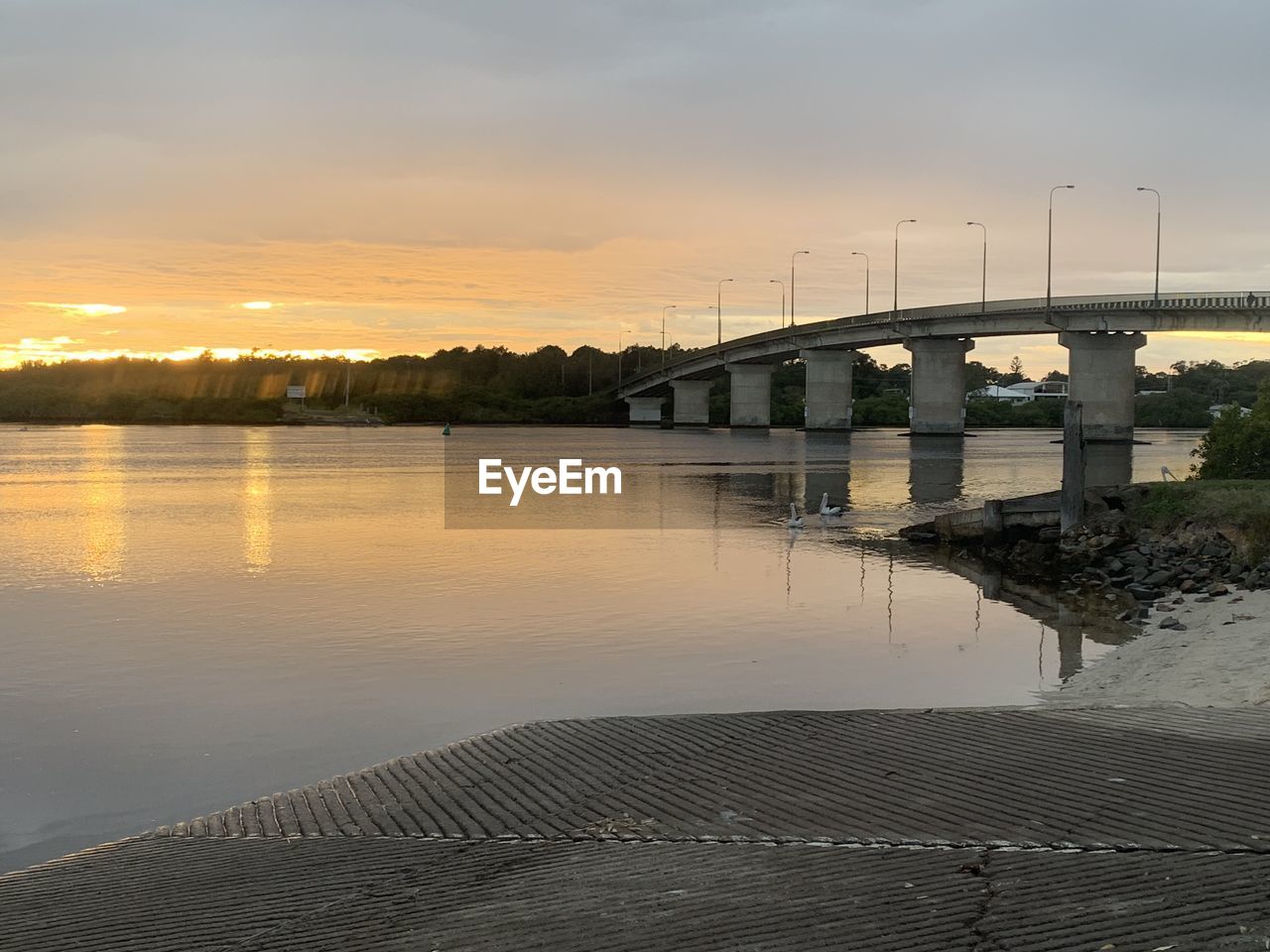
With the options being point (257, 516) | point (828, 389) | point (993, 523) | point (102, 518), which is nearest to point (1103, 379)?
point (828, 389)

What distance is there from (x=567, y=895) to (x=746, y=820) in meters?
1.68

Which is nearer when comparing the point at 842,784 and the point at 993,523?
the point at 842,784

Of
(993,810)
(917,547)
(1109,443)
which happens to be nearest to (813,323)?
(1109,443)

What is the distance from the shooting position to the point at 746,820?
8.06 m

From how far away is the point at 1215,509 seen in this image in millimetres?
26344

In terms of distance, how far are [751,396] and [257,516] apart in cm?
12048

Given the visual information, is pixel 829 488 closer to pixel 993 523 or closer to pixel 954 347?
pixel 993 523

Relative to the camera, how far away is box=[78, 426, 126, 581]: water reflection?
95.1 feet

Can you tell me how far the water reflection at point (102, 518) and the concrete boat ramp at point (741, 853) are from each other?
2014 centimetres

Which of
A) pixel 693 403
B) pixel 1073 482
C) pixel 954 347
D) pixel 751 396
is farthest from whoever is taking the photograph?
pixel 693 403

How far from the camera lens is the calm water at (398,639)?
12.6 metres

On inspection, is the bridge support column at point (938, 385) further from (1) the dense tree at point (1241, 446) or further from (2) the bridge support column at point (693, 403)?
(1) the dense tree at point (1241, 446)

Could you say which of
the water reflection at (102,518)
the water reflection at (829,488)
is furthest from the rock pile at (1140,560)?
the water reflection at (102,518)

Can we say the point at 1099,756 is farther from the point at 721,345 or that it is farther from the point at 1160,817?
the point at 721,345
